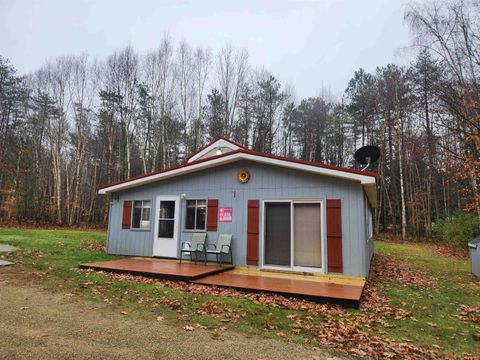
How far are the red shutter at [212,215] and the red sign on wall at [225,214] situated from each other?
120 mm

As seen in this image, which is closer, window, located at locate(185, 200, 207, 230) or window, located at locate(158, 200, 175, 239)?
window, located at locate(185, 200, 207, 230)

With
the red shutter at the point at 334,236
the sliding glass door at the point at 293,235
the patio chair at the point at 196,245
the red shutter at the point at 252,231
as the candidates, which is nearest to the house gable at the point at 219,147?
the patio chair at the point at 196,245

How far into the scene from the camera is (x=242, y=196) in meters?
8.36

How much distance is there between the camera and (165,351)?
316cm

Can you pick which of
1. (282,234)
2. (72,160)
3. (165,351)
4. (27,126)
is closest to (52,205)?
(72,160)

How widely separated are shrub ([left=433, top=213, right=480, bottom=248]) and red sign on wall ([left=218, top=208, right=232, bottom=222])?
12.2 m

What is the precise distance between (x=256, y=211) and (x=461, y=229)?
12.1 meters

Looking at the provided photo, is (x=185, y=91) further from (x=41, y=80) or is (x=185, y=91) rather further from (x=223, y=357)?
(x=223, y=357)

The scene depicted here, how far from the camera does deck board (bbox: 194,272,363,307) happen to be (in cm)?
528

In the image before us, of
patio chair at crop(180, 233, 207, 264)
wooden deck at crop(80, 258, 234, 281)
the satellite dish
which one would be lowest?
wooden deck at crop(80, 258, 234, 281)

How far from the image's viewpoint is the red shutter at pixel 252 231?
793 cm

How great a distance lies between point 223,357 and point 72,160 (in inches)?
1070

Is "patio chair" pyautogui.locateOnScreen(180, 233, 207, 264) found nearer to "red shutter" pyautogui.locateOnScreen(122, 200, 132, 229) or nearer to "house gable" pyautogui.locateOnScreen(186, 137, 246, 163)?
"red shutter" pyautogui.locateOnScreen(122, 200, 132, 229)

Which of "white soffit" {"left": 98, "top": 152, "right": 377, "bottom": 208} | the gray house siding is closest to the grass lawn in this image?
the gray house siding
